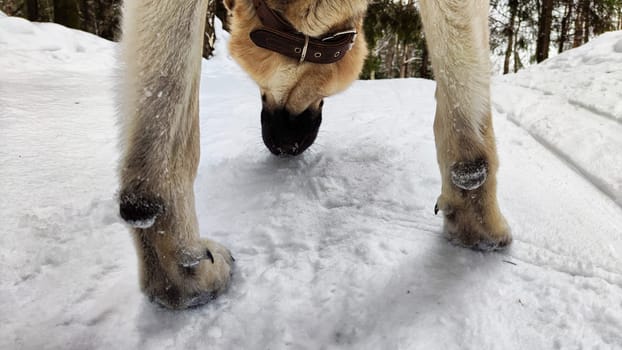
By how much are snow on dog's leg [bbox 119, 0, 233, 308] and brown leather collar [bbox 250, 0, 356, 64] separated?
1.57 feet

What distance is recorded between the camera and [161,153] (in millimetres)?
1257

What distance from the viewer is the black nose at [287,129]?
2.02 meters

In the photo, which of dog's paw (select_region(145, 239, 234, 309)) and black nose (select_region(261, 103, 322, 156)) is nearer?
dog's paw (select_region(145, 239, 234, 309))

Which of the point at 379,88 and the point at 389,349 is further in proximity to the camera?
the point at 379,88

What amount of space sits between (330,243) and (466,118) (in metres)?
0.63

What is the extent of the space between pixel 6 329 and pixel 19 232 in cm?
53

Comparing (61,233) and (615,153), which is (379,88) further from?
(61,233)

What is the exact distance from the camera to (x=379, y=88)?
14.6 ft

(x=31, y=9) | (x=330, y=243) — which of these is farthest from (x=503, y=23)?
(x=330, y=243)

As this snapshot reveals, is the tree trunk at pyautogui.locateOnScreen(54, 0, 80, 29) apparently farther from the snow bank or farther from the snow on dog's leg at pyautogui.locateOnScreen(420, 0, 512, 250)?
the snow on dog's leg at pyautogui.locateOnScreen(420, 0, 512, 250)

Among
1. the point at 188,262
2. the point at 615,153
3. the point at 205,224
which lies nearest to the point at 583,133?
the point at 615,153

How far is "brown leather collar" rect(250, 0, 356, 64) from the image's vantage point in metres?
1.75

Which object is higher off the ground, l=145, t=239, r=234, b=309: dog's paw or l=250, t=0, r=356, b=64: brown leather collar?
l=250, t=0, r=356, b=64: brown leather collar

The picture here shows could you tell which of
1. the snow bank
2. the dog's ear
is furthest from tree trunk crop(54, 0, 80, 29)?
the dog's ear
